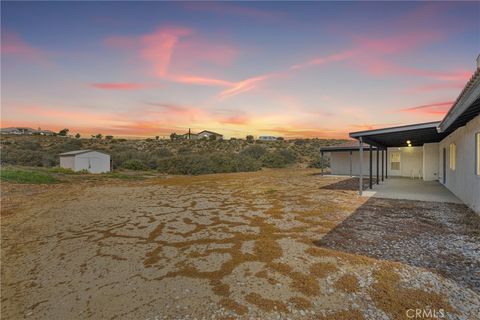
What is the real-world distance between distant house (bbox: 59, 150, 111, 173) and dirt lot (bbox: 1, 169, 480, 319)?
777 inches

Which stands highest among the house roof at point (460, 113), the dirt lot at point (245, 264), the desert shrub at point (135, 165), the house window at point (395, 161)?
the house roof at point (460, 113)

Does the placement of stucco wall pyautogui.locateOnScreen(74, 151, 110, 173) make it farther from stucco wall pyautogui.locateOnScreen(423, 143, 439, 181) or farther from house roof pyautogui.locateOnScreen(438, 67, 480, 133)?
stucco wall pyautogui.locateOnScreen(423, 143, 439, 181)

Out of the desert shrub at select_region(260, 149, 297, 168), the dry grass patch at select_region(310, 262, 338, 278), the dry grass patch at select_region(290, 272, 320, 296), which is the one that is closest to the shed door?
the desert shrub at select_region(260, 149, 297, 168)

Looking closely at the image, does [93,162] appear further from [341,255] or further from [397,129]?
[341,255]

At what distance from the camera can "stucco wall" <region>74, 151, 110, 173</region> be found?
990 inches

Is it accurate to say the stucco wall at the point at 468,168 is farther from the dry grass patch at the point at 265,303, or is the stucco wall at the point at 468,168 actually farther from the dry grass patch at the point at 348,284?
the dry grass patch at the point at 265,303

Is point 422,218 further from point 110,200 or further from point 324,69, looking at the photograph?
point 110,200

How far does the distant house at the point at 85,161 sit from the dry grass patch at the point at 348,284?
27.9m

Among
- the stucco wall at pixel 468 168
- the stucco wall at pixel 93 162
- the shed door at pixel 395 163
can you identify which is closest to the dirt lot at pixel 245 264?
the stucco wall at pixel 468 168

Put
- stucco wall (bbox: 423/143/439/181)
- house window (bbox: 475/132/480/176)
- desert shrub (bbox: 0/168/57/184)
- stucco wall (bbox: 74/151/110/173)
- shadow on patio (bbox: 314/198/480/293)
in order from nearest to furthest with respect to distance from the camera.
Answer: shadow on patio (bbox: 314/198/480/293) → house window (bbox: 475/132/480/176) → desert shrub (bbox: 0/168/57/184) → stucco wall (bbox: 423/143/439/181) → stucco wall (bbox: 74/151/110/173)

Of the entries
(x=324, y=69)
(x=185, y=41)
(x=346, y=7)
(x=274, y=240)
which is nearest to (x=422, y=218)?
(x=274, y=240)

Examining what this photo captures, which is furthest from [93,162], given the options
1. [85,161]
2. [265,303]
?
[265,303]

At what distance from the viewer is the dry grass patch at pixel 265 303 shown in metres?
2.71
